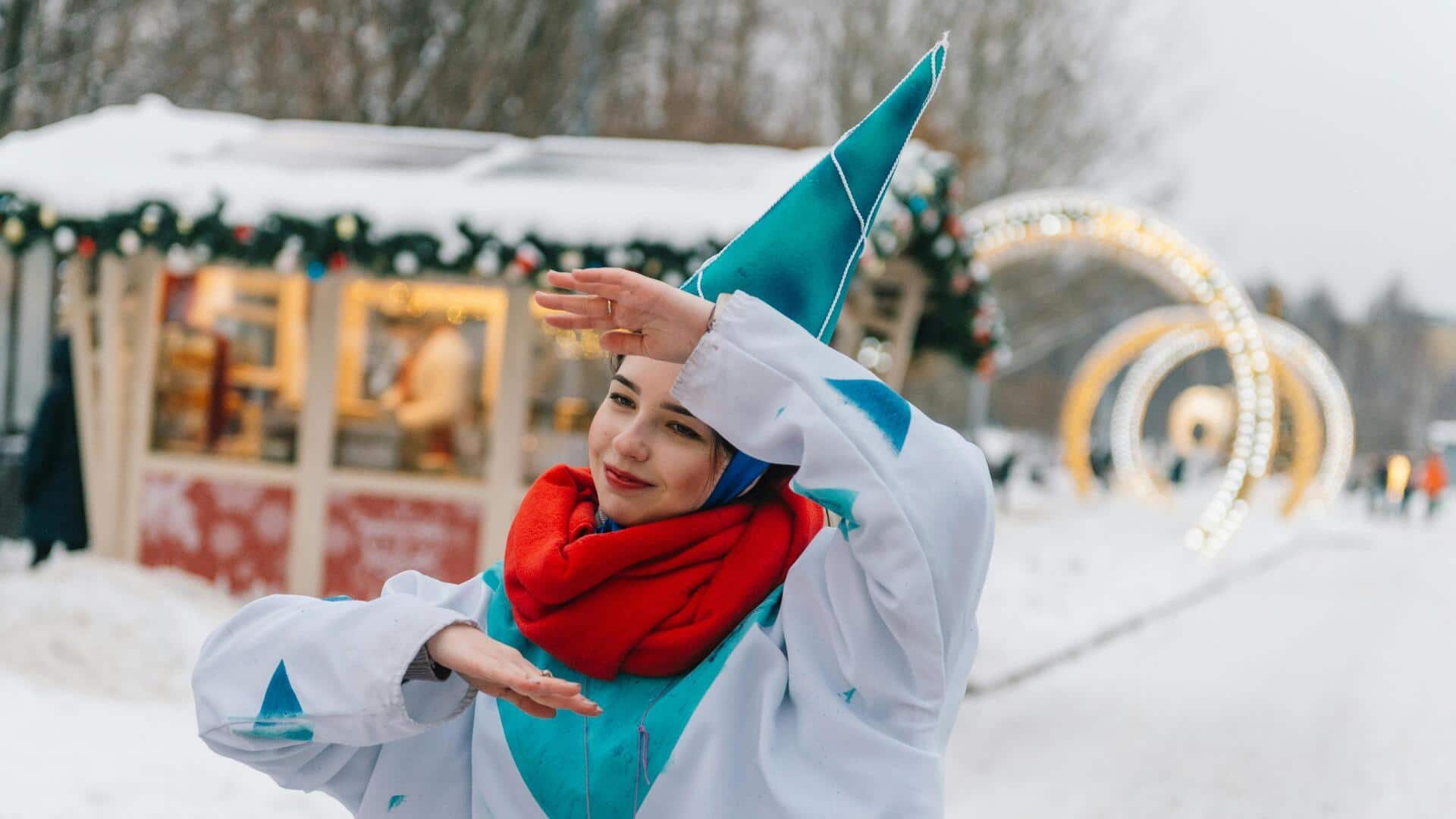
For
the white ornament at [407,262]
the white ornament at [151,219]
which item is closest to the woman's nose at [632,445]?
the white ornament at [407,262]

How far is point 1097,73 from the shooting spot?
1036 inches

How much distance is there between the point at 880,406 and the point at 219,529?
26.1 feet

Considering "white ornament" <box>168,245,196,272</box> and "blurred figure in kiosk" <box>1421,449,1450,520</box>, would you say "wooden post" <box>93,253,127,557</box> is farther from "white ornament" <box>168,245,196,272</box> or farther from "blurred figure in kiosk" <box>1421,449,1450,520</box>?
"blurred figure in kiosk" <box>1421,449,1450,520</box>

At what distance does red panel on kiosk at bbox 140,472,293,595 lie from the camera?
8688mm

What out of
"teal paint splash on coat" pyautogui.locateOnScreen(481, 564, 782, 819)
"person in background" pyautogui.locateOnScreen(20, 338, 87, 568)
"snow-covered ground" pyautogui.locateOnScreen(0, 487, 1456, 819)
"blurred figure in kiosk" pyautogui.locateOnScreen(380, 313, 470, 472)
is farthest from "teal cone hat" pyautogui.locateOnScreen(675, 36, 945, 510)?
"person in background" pyautogui.locateOnScreen(20, 338, 87, 568)

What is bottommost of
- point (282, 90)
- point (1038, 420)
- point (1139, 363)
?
point (1038, 420)

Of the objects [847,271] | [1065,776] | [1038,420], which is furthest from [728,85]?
[1038,420]

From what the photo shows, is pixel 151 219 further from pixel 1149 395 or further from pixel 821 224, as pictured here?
pixel 1149 395

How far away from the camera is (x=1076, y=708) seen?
7.78 m

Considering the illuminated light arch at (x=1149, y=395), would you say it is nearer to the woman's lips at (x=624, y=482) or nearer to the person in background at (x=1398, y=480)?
the person in background at (x=1398, y=480)

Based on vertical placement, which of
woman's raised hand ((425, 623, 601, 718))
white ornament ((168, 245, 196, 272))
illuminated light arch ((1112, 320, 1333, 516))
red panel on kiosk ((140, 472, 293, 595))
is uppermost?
woman's raised hand ((425, 623, 601, 718))

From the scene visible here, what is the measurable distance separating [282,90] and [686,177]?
428 inches

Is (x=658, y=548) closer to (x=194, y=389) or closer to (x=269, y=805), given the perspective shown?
(x=269, y=805)

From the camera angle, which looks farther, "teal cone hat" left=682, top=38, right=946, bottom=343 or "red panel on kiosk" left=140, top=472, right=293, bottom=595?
"red panel on kiosk" left=140, top=472, right=293, bottom=595
